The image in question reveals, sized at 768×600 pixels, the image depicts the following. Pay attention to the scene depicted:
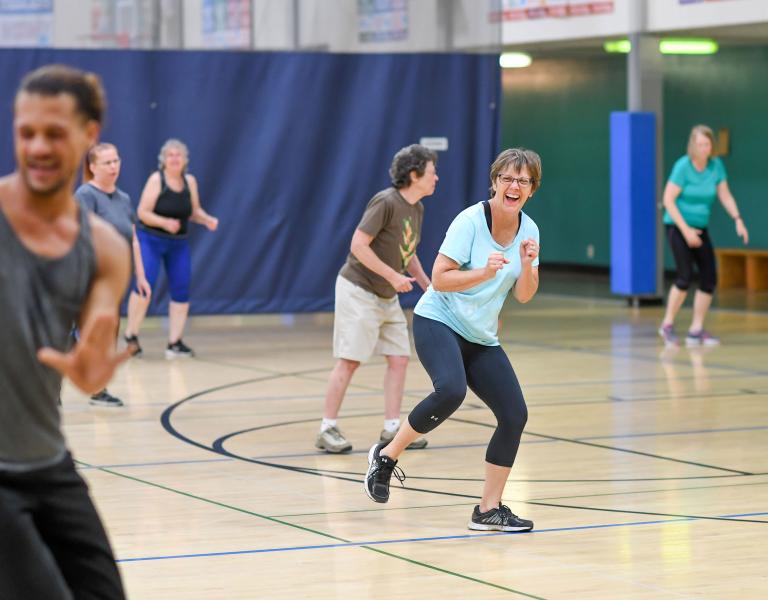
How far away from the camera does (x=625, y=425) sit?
945 centimetres

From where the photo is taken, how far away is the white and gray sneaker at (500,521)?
6.45 metres

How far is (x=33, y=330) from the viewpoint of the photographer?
10.3ft

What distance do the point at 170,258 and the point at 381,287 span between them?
5.09 m

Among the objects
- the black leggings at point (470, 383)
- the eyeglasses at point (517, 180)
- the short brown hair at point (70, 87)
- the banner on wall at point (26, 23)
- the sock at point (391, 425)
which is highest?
the banner on wall at point (26, 23)

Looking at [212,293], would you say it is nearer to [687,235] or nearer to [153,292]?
[153,292]

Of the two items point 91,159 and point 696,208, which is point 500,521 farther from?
point 696,208

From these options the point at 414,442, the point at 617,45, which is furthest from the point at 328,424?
the point at 617,45

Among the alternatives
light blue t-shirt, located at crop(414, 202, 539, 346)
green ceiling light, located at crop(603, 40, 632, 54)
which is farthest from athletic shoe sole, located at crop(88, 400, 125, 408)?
green ceiling light, located at crop(603, 40, 632, 54)

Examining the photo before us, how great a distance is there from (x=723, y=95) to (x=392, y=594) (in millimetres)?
17255

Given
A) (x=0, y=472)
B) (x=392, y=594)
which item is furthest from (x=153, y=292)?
(x=0, y=472)

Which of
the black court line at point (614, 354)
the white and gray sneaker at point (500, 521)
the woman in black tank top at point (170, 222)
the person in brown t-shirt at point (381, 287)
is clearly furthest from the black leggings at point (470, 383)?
the woman in black tank top at point (170, 222)

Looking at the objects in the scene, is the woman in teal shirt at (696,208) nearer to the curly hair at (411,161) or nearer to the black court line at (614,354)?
the black court line at (614,354)

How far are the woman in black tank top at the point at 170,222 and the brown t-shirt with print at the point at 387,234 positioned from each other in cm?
463

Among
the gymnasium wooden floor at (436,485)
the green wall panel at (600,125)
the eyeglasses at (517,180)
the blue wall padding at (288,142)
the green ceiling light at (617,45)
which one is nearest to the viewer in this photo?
the gymnasium wooden floor at (436,485)
